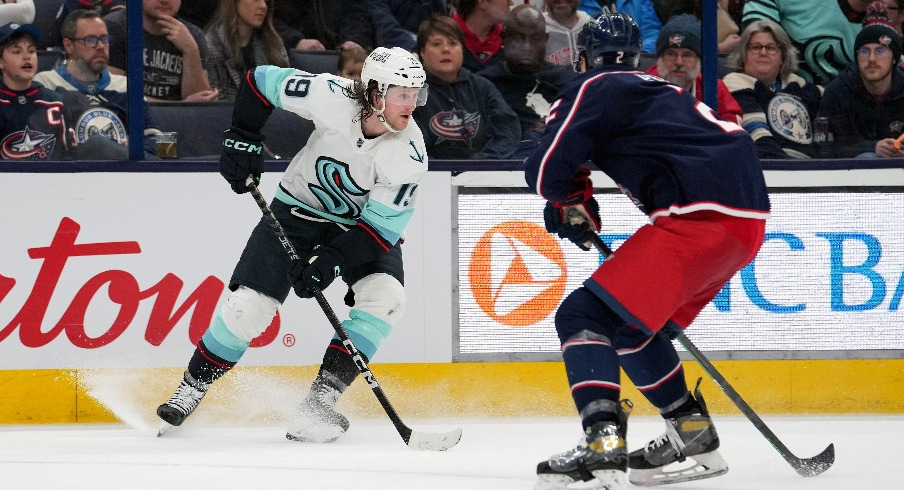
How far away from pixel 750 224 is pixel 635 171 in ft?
0.91

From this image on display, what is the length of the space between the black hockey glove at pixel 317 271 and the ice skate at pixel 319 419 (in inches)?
15.5

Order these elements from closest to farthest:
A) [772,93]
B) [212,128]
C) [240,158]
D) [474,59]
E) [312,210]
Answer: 1. [240,158]
2. [312,210]
3. [212,128]
4. [474,59]
5. [772,93]

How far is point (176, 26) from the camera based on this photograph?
463cm

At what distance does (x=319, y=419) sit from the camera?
372 cm

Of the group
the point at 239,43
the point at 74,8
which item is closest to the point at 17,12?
the point at 74,8

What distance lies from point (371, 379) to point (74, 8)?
79.1 inches

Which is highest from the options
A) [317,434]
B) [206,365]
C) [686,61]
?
[686,61]

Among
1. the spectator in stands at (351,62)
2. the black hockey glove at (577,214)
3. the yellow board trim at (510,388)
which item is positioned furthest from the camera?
the spectator in stands at (351,62)

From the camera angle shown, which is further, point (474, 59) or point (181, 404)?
point (474, 59)

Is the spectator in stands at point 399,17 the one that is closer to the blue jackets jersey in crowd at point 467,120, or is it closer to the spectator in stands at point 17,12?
the blue jackets jersey in crowd at point 467,120

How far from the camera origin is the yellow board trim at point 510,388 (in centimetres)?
421

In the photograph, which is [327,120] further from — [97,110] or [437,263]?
[97,110]

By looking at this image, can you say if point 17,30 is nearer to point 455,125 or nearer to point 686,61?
point 455,125

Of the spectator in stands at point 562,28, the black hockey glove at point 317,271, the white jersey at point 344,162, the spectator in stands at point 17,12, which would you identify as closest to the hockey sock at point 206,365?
the black hockey glove at point 317,271
